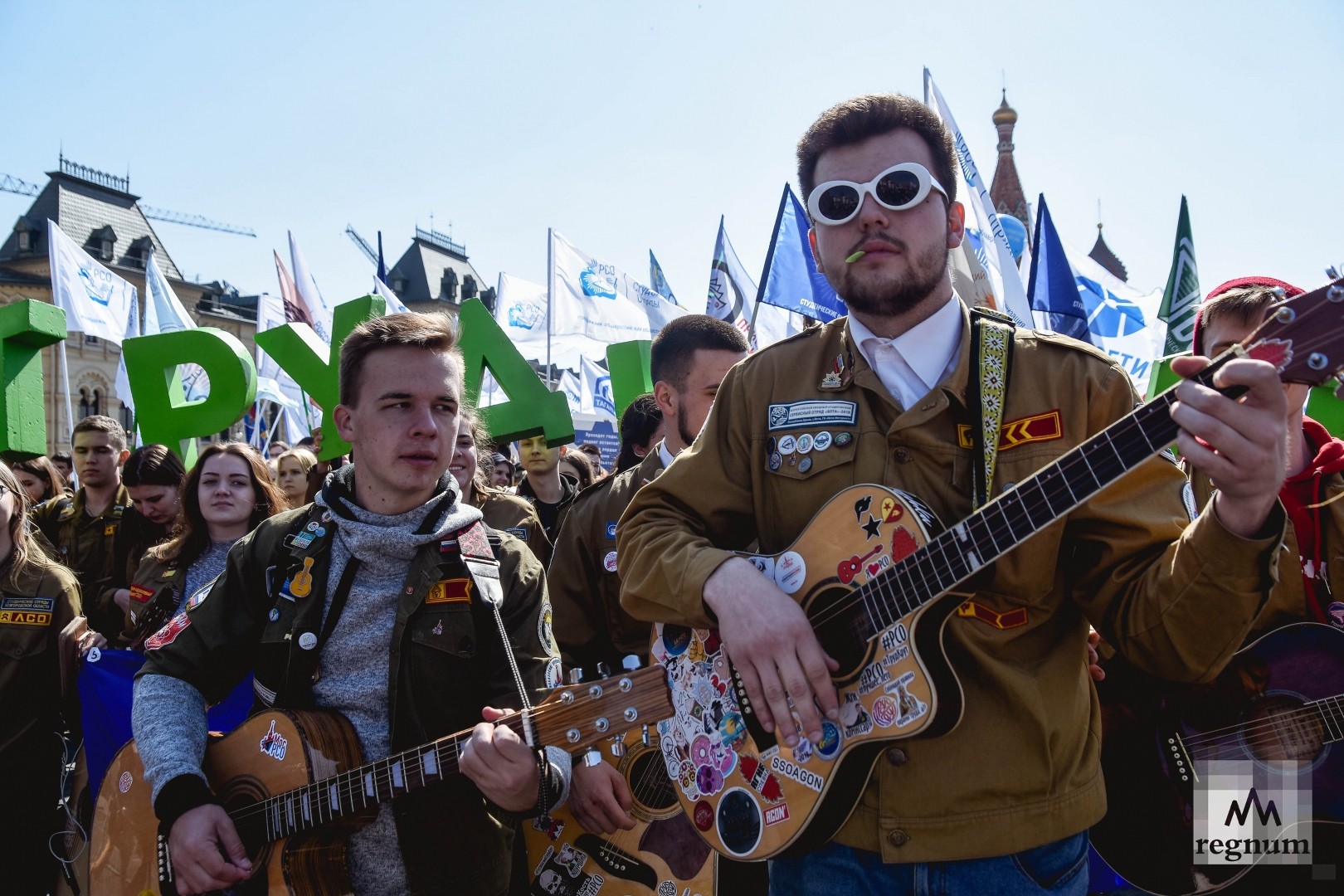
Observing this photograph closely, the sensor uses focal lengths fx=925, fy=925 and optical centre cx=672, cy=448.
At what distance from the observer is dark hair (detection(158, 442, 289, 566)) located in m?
5.10

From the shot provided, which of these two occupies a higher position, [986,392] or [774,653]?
[986,392]

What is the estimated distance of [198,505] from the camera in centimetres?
524

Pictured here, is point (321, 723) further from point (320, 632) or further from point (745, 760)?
point (745, 760)

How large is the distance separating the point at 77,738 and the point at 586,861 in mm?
3091

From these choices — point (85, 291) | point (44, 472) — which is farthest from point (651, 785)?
point (85, 291)

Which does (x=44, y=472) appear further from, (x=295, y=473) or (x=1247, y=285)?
(x=1247, y=285)

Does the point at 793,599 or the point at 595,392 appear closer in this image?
the point at 793,599

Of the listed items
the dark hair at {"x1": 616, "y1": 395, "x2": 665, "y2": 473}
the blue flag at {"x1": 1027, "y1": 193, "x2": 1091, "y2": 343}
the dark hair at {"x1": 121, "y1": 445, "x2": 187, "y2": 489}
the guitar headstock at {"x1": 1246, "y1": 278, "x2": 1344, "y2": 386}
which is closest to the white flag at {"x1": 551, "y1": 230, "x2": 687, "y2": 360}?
the blue flag at {"x1": 1027, "y1": 193, "x2": 1091, "y2": 343}

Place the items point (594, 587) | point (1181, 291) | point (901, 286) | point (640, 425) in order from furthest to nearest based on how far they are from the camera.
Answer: point (1181, 291)
point (640, 425)
point (594, 587)
point (901, 286)

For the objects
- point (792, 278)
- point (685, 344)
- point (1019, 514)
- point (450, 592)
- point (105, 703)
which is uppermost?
point (792, 278)

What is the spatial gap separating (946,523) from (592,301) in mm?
12521

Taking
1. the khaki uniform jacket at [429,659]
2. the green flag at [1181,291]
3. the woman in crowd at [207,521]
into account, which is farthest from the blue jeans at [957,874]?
the green flag at [1181,291]

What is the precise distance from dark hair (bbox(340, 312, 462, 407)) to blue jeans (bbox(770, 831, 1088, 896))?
203 centimetres

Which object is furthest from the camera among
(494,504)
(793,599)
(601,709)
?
(494,504)
